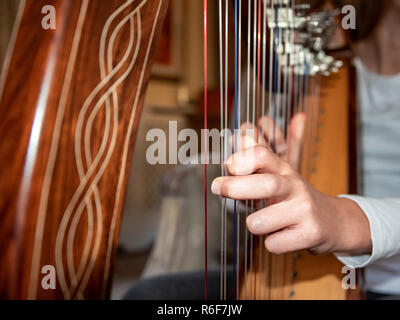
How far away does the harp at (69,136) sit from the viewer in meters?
0.22

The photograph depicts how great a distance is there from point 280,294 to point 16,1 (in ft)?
6.38

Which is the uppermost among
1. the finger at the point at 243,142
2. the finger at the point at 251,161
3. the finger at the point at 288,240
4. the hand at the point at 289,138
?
the hand at the point at 289,138

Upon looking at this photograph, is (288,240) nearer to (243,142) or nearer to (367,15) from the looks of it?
(243,142)

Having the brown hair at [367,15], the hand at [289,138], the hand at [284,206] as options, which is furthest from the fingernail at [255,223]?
the brown hair at [367,15]

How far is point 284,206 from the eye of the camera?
36 centimetres

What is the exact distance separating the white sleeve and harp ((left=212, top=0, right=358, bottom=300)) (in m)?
0.09

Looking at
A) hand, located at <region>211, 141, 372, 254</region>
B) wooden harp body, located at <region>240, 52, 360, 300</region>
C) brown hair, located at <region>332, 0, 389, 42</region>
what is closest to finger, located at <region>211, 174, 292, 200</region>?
hand, located at <region>211, 141, 372, 254</region>

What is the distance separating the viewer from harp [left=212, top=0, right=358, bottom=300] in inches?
17.2

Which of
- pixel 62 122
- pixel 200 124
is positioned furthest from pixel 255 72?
pixel 200 124

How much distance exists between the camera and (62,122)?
233mm

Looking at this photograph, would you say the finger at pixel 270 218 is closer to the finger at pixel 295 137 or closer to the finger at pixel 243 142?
the finger at pixel 243 142

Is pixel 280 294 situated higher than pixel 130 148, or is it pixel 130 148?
pixel 130 148

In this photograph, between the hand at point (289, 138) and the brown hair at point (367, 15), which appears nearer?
the hand at point (289, 138)

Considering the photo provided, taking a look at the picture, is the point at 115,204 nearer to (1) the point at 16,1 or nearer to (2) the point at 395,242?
(2) the point at 395,242
